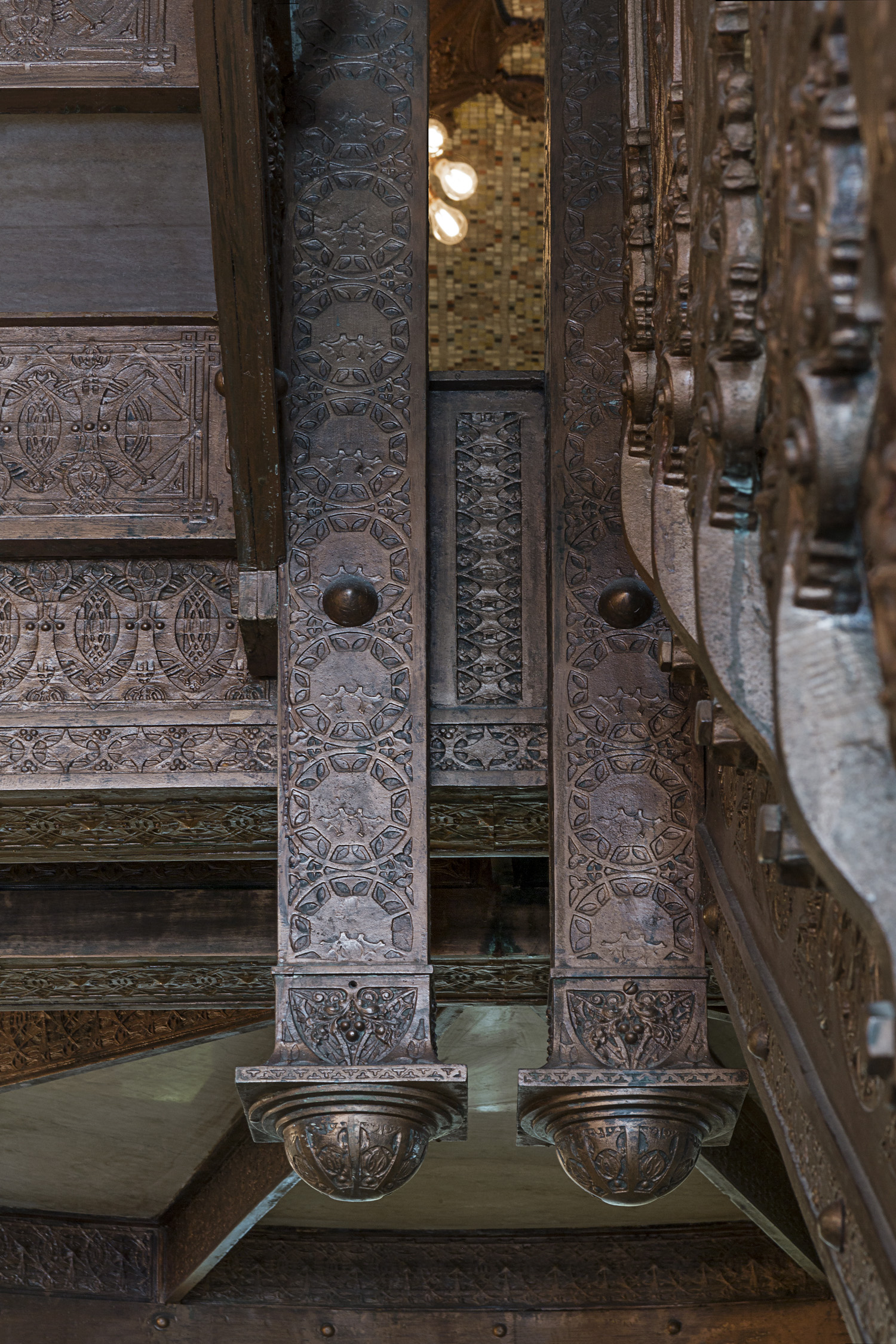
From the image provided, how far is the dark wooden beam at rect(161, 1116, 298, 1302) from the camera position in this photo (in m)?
5.44

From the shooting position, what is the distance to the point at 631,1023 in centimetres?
286

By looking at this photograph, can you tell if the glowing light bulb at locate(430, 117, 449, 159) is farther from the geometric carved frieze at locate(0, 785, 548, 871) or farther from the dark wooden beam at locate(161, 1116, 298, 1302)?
the dark wooden beam at locate(161, 1116, 298, 1302)

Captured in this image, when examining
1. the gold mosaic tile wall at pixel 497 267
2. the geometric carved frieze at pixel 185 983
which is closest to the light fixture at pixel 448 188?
the gold mosaic tile wall at pixel 497 267

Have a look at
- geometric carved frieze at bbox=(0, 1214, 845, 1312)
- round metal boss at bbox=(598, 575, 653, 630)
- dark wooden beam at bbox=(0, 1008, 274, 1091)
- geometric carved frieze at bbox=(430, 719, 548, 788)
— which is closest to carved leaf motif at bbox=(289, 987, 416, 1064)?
geometric carved frieze at bbox=(430, 719, 548, 788)

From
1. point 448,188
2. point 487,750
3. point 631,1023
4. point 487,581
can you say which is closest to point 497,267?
point 448,188

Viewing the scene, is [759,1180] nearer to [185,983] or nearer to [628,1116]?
[185,983]

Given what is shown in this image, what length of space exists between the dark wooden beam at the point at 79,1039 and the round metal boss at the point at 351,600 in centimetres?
234

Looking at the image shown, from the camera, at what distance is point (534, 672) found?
3.12 meters

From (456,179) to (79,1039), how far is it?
4.00 m

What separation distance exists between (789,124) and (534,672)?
1.83 m

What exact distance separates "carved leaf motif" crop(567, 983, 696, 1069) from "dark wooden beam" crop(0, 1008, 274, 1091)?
92.0 inches

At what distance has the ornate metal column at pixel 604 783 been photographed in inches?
109

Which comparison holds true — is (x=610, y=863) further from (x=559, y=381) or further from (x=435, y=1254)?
(x=435, y=1254)

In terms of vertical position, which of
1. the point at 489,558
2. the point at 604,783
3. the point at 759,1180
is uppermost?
the point at 489,558
